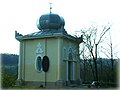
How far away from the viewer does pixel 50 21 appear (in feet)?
99.3

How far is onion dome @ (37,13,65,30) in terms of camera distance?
99.6ft

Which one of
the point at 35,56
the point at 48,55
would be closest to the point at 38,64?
the point at 35,56

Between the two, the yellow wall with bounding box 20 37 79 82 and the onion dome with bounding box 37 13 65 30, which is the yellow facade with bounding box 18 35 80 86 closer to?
the yellow wall with bounding box 20 37 79 82

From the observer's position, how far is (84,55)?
36.8 m

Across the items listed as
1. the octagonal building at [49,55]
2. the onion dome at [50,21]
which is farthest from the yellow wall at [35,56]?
the onion dome at [50,21]

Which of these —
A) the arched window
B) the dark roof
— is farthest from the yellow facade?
the dark roof

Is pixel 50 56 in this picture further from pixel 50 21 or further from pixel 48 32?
pixel 50 21

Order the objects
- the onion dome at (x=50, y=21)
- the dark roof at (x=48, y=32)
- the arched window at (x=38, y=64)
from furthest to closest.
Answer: the onion dome at (x=50, y=21), the arched window at (x=38, y=64), the dark roof at (x=48, y=32)

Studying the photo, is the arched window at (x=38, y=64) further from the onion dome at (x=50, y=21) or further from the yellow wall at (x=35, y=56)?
the onion dome at (x=50, y=21)

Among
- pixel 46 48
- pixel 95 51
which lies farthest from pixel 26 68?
pixel 95 51

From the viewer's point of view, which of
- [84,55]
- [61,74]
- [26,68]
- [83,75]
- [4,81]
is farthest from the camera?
[83,75]

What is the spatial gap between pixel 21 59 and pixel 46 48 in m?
3.33

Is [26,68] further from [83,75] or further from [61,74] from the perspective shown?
[83,75]

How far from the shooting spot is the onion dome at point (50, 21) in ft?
99.6
